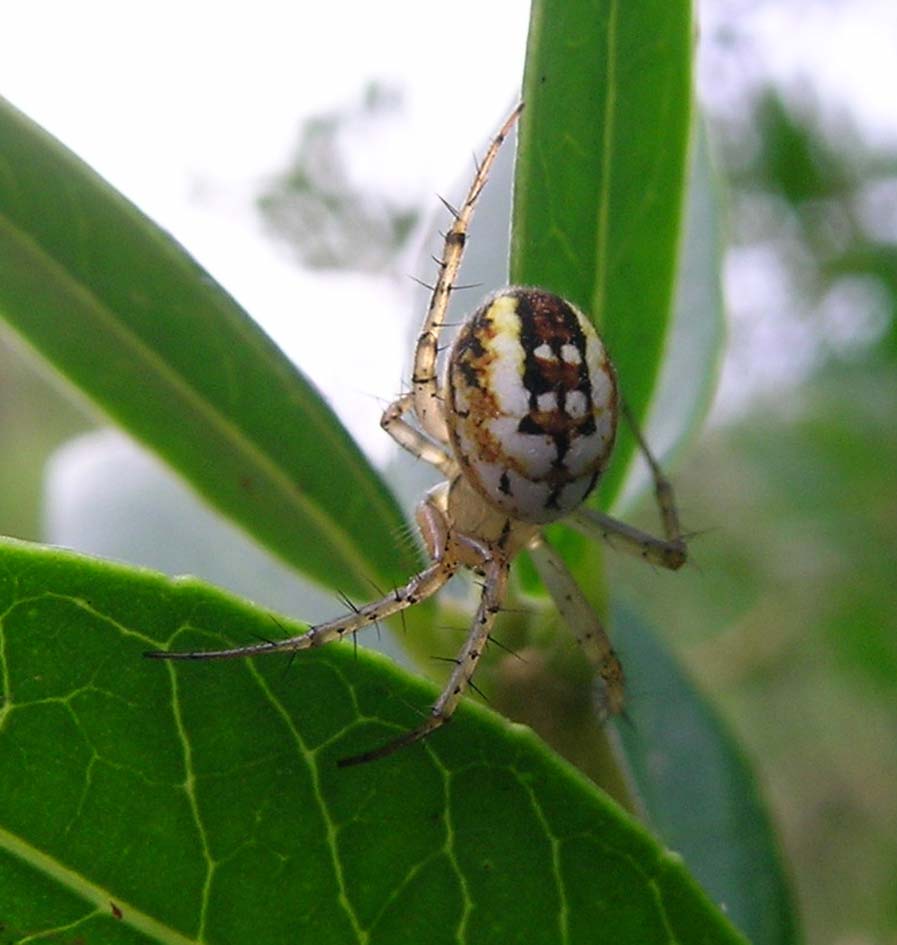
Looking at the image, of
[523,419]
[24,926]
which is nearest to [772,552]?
[523,419]

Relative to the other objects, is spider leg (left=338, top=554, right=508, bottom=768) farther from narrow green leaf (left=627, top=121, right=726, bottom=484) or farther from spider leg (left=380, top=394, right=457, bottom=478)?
narrow green leaf (left=627, top=121, right=726, bottom=484)

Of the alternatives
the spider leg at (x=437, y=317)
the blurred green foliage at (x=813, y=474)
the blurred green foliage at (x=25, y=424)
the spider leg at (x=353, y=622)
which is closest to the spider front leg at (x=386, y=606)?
the spider leg at (x=353, y=622)

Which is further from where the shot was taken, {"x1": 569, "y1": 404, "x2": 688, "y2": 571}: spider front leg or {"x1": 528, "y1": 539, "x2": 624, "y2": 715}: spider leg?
{"x1": 569, "y1": 404, "x2": 688, "y2": 571}: spider front leg

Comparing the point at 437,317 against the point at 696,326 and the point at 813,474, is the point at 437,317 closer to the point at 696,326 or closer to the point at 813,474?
the point at 696,326

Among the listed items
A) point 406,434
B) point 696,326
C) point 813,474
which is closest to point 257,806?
point 406,434

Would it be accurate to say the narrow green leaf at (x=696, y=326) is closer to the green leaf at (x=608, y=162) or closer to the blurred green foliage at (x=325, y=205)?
the green leaf at (x=608, y=162)

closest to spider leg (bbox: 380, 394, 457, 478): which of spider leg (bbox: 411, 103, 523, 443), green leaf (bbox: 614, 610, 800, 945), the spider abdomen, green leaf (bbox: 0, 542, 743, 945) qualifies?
spider leg (bbox: 411, 103, 523, 443)

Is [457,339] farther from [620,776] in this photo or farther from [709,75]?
[709,75]
